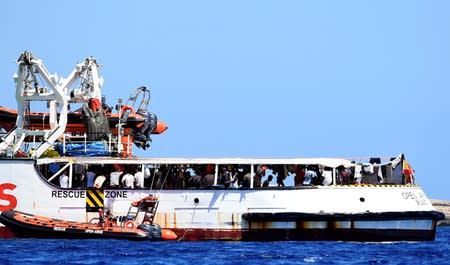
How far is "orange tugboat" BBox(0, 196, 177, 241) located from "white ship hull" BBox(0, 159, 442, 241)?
45 cm

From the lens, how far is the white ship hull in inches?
1869

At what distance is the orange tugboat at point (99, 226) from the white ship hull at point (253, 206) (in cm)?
45

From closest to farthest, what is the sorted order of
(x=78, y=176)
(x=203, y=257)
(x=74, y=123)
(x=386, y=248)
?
(x=203, y=257), (x=386, y=248), (x=78, y=176), (x=74, y=123)

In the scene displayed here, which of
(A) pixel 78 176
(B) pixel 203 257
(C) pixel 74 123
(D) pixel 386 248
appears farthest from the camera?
(C) pixel 74 123

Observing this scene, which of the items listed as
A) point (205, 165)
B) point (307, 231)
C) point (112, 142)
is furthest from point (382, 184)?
point (112, 142)

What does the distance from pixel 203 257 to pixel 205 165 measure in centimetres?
819

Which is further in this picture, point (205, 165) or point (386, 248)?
point (205, 165)

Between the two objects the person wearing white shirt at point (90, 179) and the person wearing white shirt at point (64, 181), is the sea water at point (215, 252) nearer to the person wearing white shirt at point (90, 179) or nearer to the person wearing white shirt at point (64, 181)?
the person wearing white shirt at point (64, 181)

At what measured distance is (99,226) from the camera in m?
46.2

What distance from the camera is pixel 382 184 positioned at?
48562 millimetres

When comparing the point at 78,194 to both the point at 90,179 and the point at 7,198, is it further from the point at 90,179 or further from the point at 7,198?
the point at 7,198

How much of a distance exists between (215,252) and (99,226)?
536 cm

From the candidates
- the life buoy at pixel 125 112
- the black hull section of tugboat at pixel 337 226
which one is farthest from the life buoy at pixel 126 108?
the black hull section of tugboat at pixel 337 226

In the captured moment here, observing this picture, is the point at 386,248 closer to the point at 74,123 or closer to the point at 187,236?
the point at 187,236
